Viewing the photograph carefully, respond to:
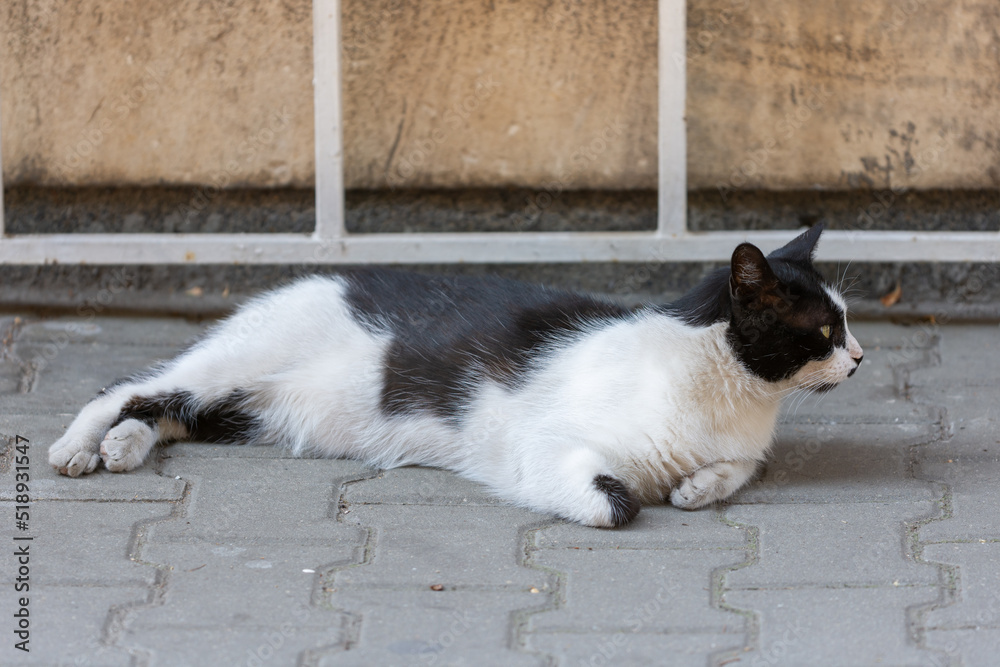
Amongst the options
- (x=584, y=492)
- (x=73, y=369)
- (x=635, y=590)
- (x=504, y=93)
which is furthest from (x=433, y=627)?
(x=504, y=93)

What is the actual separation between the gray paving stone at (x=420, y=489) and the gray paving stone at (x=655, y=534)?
0.28 meters

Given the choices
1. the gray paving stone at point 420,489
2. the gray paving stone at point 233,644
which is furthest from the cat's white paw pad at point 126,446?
the gray paving stone at point 233,644

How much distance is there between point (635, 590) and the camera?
92.8 inches

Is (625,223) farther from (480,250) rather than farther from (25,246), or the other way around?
(25,246)

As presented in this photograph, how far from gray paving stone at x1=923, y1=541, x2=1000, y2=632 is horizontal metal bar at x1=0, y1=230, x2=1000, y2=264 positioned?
77.6 inches

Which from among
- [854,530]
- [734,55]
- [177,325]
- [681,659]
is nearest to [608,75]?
[734,55]

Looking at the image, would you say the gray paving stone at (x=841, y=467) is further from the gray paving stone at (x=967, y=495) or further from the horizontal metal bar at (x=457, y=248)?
the horizontal metal bar at (x=457, y=248)

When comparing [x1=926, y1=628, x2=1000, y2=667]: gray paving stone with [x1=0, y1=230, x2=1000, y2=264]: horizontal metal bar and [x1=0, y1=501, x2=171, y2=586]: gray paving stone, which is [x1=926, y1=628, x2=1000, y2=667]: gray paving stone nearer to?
[x1=0, y1=501, x2=171, y2=586]: gray paving stone

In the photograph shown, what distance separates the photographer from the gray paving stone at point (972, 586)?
220 cm

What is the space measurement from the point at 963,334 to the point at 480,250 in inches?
83.9

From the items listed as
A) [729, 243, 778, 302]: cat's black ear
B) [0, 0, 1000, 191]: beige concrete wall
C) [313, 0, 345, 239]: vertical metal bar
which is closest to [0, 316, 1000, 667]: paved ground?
[729, 243, 778, 302]: cat's black ear

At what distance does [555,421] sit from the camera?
9.47 feet

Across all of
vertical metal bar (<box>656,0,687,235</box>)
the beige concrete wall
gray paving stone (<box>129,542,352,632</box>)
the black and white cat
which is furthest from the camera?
the beige concrete wall

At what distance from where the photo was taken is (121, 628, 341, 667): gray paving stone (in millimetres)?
2033
